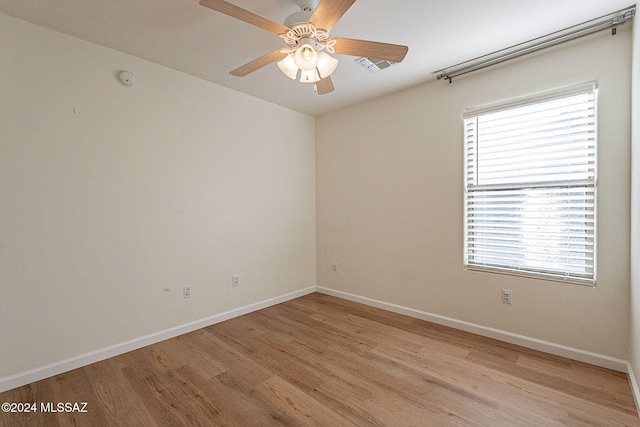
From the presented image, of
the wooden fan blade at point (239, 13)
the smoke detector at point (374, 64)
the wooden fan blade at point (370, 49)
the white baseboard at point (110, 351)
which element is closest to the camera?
the wooden fan blade at point (239, 13)

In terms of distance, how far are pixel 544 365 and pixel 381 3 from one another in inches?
115

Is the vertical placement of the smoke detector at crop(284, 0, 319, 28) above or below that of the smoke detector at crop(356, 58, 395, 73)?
below

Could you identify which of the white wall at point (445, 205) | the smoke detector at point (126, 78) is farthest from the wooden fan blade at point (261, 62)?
the white wall at point (445, 205)

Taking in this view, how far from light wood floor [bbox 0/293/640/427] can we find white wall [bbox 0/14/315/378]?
1.26 feet

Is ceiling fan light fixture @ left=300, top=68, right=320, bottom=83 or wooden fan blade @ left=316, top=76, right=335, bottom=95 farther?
wooden fan blade @ left=316, top=76, right=335, bottom=95

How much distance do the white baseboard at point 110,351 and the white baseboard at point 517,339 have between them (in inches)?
65.5

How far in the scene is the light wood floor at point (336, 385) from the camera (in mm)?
1706

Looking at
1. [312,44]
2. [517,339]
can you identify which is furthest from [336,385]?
[312,44]

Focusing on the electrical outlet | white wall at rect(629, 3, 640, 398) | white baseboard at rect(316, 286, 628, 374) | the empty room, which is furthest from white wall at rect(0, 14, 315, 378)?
white wall at rect(629, 3, 640, 398)

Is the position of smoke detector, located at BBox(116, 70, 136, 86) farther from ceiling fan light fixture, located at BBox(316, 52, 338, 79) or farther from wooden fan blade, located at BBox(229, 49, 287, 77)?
ceiling fan light fixture, located at BBox(316, 52, 338, 79)

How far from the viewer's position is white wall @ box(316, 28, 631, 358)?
2123mm

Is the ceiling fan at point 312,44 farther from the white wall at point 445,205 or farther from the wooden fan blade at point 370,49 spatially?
the white wall at point 445,205

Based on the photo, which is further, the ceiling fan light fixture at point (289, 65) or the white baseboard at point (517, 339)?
the white baseboard at point (517, 339)

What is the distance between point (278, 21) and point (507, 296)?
9.78ft
